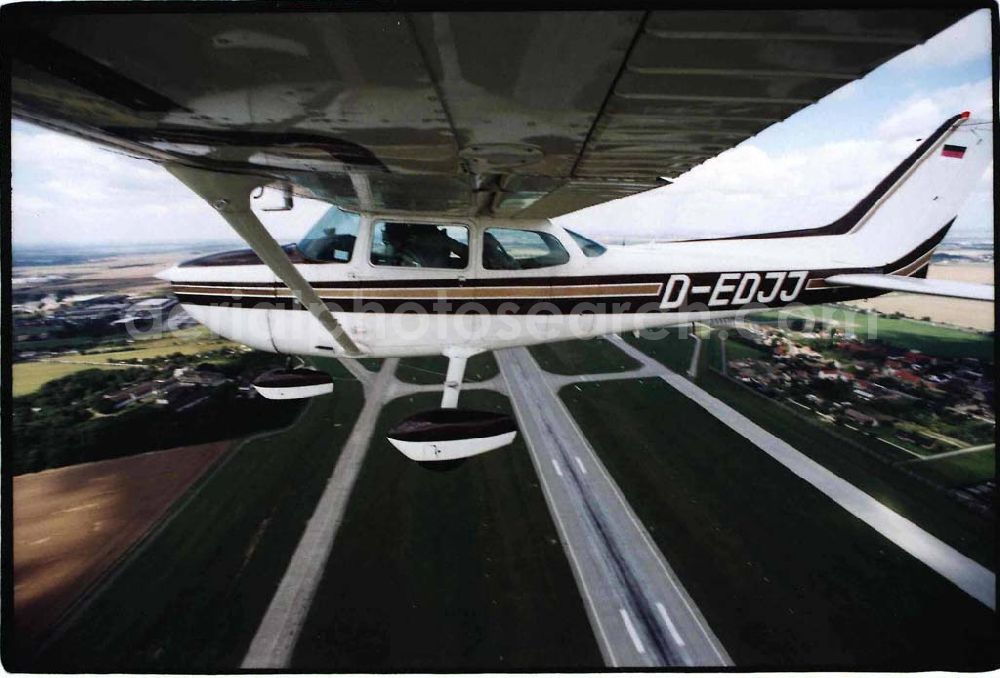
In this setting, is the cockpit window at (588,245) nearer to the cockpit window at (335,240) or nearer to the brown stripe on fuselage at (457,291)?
the brown stripe on fuselage at (457,291)

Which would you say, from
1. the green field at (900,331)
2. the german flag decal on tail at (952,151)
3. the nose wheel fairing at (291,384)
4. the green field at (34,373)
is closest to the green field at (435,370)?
the nose wheel fairing at (291,384)

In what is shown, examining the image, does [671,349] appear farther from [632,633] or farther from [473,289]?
[473,289]

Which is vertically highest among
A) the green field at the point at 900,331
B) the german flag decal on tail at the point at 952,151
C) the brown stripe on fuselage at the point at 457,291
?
the german flag decal on tail at the point at 952,151

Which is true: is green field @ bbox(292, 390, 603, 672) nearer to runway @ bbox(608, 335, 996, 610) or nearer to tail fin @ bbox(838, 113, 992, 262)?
runway @ bbox(608, 335, 996, 610)

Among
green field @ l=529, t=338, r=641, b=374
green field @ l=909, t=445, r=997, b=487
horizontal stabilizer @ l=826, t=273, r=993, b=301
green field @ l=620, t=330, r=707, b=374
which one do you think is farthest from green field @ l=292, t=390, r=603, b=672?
green field @ l=620, t=330, r=707, b=374

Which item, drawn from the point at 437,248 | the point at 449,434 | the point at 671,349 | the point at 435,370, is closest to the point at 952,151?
the point at 437,248

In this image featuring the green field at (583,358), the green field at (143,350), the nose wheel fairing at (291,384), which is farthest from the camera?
the green field at (583,358)
